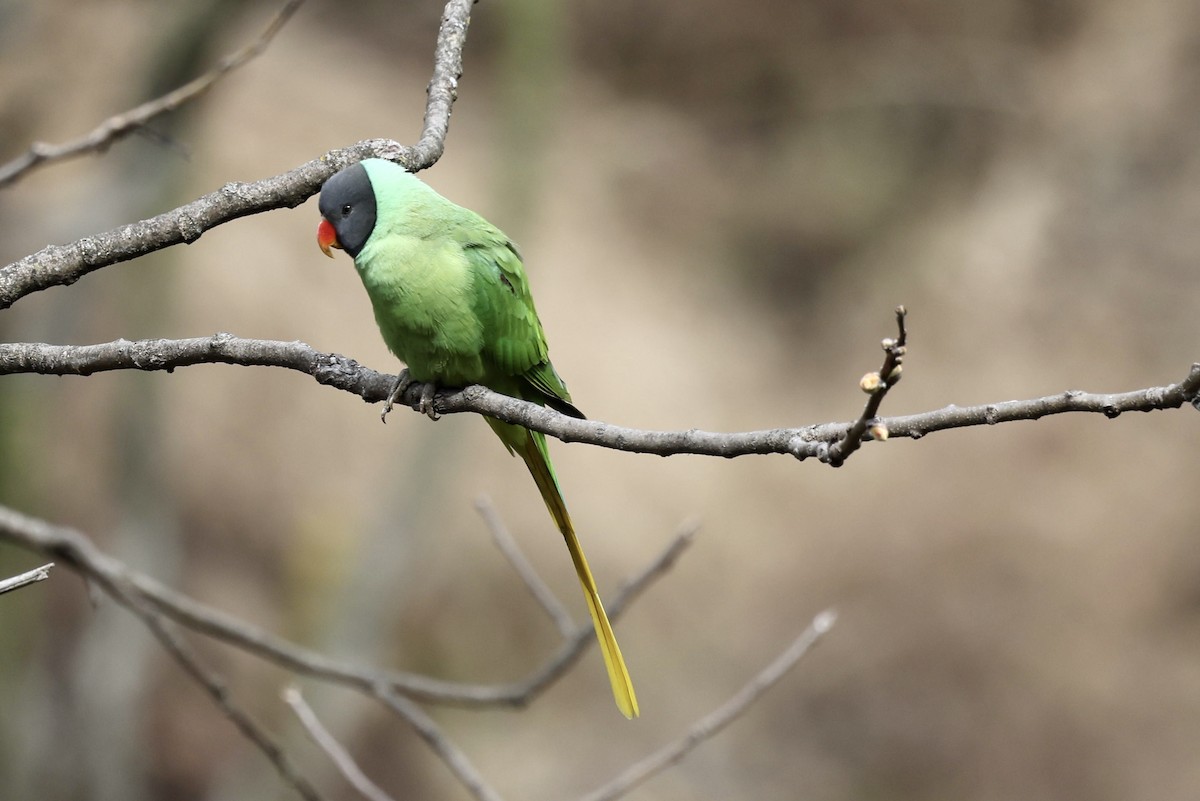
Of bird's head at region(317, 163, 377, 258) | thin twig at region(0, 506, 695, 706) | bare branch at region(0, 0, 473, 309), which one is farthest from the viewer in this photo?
bird's head at region(317, 163, 377, 258)

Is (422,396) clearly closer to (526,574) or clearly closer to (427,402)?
(427,402)

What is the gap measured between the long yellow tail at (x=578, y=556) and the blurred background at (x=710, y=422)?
3.07 metres

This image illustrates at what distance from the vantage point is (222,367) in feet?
28.2

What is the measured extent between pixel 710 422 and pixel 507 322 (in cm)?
686

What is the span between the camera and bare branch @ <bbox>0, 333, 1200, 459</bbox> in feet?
5.11

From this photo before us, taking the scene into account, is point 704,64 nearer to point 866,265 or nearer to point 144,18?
point 866,265

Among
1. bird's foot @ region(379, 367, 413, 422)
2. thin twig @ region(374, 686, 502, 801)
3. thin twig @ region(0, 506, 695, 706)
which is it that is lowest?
thin twig @ region(374, 686, 502, 801)

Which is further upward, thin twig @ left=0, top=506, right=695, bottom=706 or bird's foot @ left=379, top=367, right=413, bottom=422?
bird's foot @ left=379, top=367, right=413, bottom=422

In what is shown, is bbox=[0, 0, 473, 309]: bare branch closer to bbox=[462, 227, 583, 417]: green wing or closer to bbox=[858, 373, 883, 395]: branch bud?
bbox=[462, 227, 583, 417]: green wing

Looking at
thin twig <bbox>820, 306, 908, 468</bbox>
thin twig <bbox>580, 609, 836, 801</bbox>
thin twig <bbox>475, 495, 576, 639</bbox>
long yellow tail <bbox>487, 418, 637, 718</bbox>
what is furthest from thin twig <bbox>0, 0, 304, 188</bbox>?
thin twig <bbox>580, 609, 836, 801</bbox>

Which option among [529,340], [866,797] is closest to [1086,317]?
[866,797]

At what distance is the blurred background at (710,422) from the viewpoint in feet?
22.0

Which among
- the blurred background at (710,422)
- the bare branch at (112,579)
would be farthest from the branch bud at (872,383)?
the blurred background at (710,422)

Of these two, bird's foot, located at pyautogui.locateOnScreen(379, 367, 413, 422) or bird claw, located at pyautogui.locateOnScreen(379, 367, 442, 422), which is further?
bird claw, located at pyautogui.locateOnScreen(379, 367, 442, 422)
